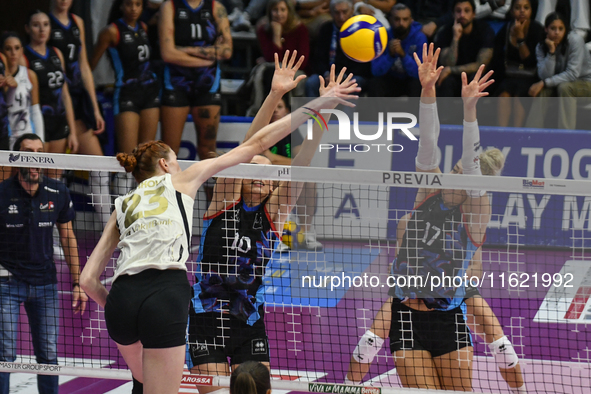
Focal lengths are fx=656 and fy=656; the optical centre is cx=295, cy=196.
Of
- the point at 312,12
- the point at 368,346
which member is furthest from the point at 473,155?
the point at 312,12

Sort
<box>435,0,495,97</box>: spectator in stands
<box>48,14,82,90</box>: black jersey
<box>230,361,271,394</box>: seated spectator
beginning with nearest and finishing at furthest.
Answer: <box>230,361,271,394</box>: seated spectator < <box>48,14,82,90</box>: black jersey < <box>435,0,495,97</box>: spectator in stands

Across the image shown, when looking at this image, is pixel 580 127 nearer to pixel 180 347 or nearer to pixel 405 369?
pixel 405 369

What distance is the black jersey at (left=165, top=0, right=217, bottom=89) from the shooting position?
10.1 metres

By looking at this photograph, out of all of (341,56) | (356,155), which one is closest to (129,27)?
(341,56)

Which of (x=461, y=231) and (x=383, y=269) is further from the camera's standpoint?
(x=383, y=269)

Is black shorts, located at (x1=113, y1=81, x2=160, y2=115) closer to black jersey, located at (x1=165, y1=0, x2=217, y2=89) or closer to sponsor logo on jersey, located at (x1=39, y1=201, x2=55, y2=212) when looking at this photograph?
black jersey, located at (x1=165, y1=0, x2=217, y2=89)

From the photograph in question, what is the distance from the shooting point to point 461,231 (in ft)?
16.4

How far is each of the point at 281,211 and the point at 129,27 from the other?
653cm

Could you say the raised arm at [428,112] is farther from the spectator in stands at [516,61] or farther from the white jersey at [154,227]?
the spectator in stands at [516,61]

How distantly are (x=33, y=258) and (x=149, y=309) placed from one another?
2.54 metres

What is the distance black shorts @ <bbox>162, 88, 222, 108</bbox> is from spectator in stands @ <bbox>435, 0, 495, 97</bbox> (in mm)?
3653

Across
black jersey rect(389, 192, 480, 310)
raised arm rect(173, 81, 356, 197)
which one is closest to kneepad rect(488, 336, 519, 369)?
black jersey rect(389, 192, 480, 310)

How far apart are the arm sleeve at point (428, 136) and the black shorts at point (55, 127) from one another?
692 centimetres

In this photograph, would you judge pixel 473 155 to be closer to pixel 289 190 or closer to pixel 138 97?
pixel 289 190
